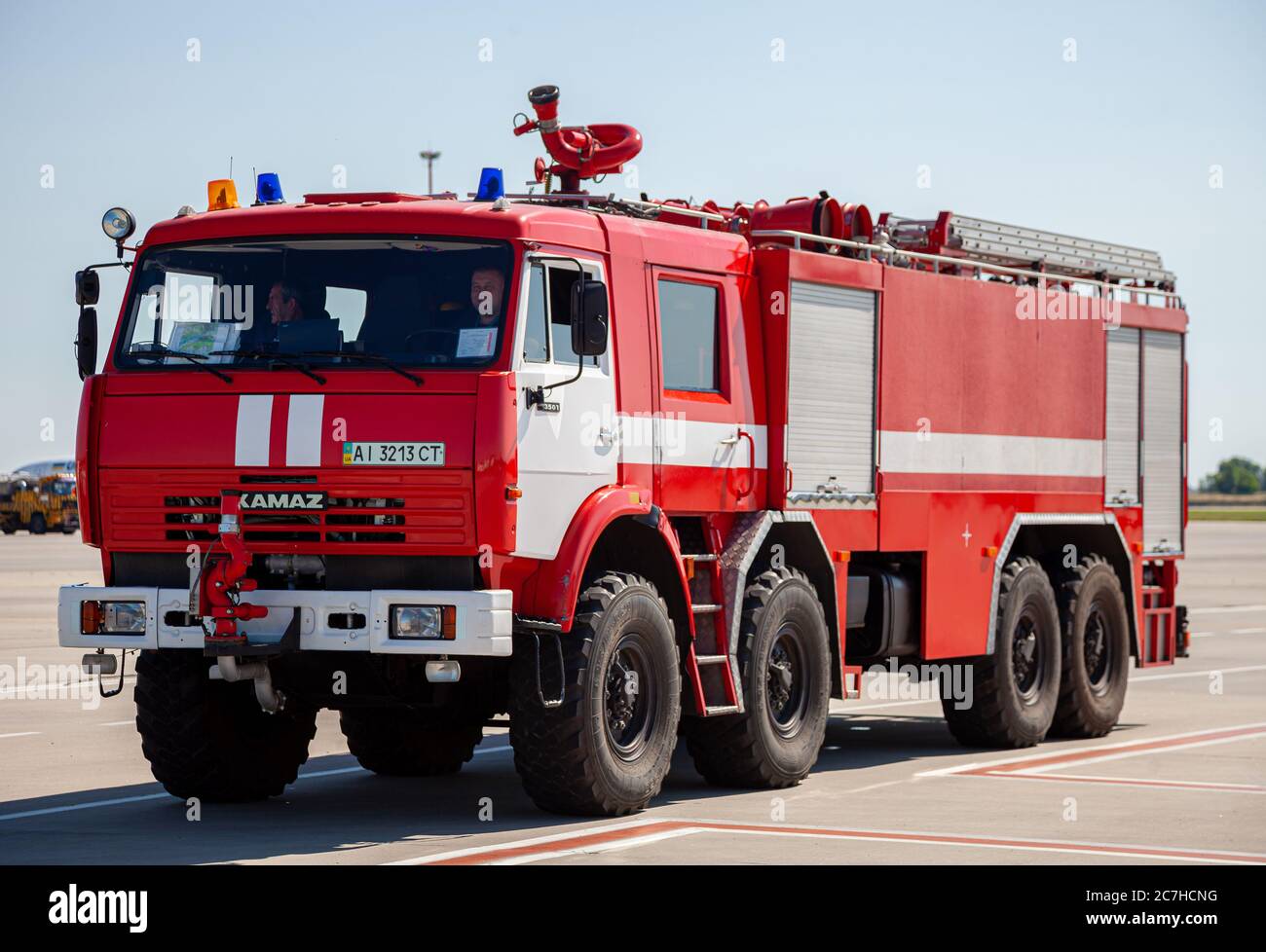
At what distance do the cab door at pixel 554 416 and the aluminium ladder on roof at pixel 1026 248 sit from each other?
192 inches

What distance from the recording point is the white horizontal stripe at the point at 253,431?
11.5 metres

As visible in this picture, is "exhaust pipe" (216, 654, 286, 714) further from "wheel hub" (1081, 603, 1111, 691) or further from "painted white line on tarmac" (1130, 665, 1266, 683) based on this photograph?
"painted white line on tarmac" (1130, 665, 1266, 683)

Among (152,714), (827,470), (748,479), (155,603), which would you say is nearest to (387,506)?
(155,603)

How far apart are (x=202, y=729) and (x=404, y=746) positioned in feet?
7.65

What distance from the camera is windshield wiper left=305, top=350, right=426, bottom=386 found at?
1134cm

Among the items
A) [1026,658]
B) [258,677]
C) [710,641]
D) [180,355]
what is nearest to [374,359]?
[180,355]

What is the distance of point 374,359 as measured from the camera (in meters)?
11.5

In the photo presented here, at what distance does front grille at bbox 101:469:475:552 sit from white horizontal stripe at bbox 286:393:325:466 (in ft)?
0.36

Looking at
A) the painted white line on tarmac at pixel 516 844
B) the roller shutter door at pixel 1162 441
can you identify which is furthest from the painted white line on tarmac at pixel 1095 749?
the painted white line on tarmac at pixel 516 844

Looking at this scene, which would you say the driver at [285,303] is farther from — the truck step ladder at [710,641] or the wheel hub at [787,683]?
the wheel hub at [787,683]

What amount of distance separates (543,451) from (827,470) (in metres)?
3.58

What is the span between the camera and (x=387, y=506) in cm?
1136
